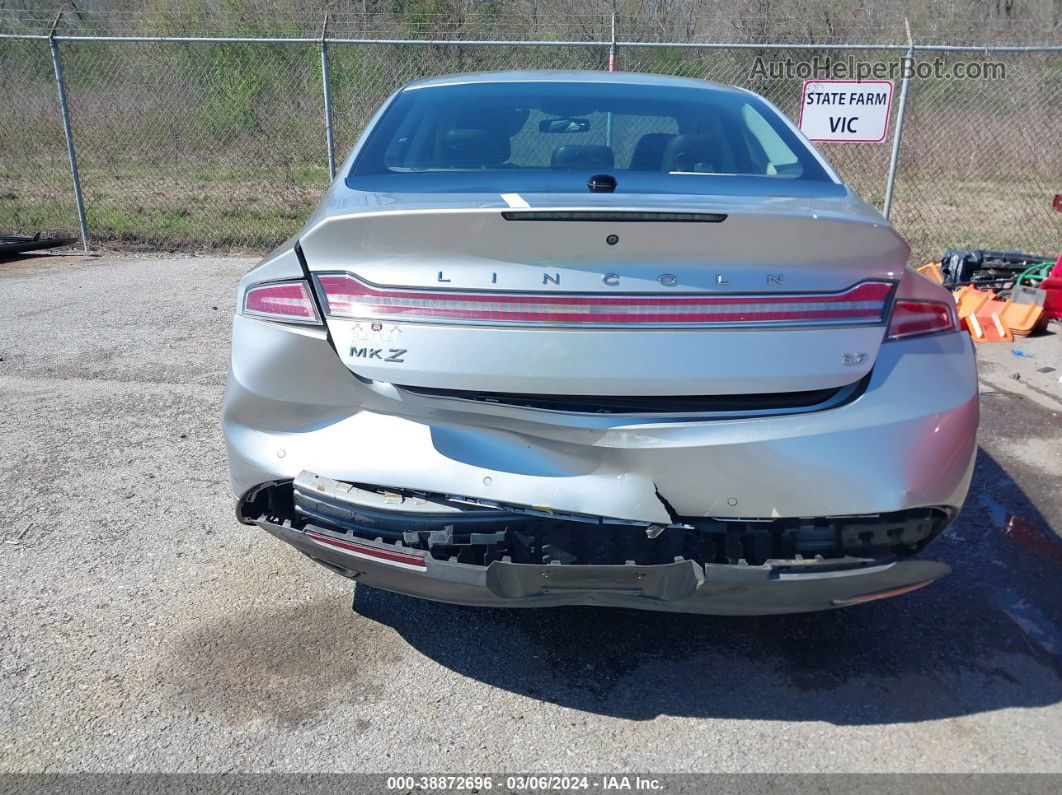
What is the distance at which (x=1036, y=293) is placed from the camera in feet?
→ 21.0

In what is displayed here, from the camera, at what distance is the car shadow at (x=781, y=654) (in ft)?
8.20

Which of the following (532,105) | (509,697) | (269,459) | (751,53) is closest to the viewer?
(269,459)

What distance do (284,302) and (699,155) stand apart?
1.60m

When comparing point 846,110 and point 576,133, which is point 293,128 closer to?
point 846,110

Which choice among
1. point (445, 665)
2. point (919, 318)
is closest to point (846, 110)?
point (919, 318)

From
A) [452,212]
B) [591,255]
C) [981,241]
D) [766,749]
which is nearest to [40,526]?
[452,212]

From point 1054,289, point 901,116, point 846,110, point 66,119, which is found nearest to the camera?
point 1054,289

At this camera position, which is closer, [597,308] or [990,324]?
[597,308]

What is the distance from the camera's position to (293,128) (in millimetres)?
12102

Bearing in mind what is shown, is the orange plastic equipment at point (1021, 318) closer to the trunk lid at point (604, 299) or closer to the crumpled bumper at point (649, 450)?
the crumpled bumper at point (649, 450)

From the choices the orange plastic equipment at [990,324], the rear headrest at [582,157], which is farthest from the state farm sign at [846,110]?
the rear headrest at [582,157]

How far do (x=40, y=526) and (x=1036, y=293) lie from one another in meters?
6.54

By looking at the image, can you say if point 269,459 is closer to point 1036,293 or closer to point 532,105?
point 532,105

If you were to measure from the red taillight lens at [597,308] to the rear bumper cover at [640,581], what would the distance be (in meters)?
0.59
